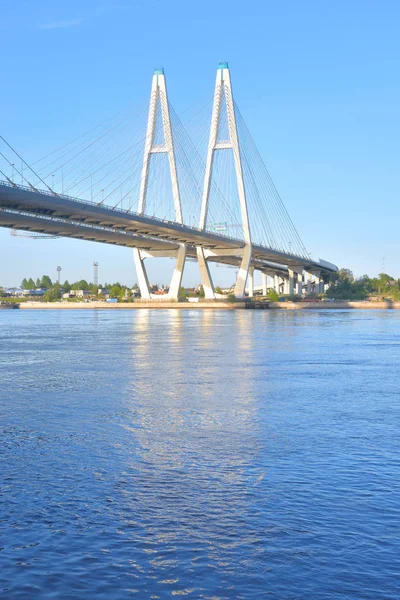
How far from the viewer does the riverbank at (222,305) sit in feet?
272

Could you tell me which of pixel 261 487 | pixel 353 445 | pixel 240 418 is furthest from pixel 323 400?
pixel 261 487

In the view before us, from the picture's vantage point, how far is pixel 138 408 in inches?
517

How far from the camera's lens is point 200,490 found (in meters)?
7.73

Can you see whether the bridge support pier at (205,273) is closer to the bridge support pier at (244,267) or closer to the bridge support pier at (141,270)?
the bridge support pier at (244,267)

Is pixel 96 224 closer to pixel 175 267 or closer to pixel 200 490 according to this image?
pixel 175 267

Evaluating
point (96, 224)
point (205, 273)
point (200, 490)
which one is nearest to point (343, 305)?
point (205, 273)

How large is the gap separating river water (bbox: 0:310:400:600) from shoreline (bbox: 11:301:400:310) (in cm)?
6598

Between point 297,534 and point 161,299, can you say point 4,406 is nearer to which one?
point 297,534

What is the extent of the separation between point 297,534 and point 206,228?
64793 millimetres

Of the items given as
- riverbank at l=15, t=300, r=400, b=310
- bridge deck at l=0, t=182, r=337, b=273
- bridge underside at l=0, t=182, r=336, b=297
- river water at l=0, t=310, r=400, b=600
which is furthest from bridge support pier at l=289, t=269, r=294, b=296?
river water at l=0, t=310, r=400, b=600

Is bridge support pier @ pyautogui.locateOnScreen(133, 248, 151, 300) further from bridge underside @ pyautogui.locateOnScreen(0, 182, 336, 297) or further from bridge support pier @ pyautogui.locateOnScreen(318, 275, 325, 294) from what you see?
bridge support pier @ pyautogui.locateOnScreen(318, 275, 325, 294)

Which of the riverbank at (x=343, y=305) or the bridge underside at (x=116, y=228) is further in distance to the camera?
the riverbank at (x=343, y=305)

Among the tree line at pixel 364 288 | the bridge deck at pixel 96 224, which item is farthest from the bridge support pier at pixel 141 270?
the tree line at pixel 364 288

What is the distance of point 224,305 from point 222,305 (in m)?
0.23
